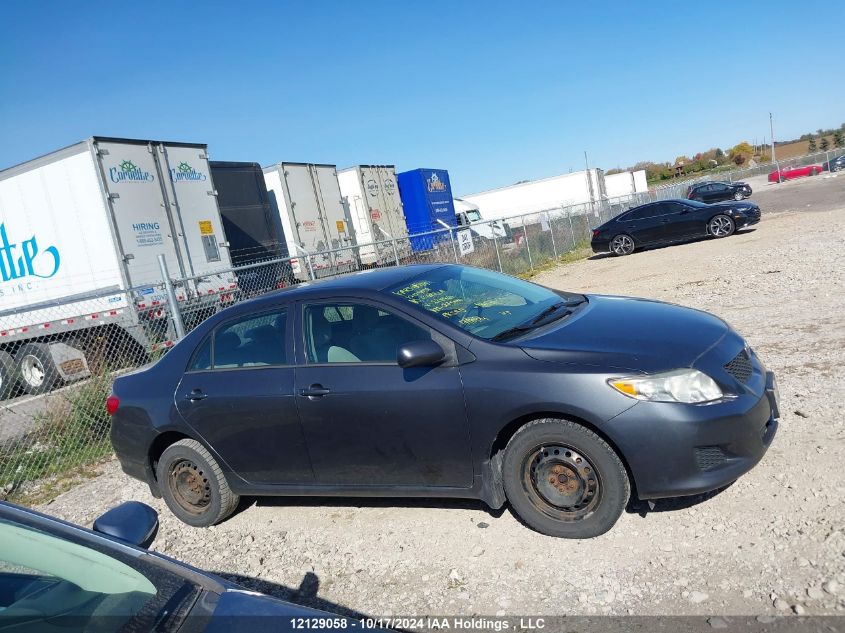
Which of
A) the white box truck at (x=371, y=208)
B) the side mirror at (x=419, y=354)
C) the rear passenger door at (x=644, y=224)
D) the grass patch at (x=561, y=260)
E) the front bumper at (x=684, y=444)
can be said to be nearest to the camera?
the front bumper at (x=684, y=444)

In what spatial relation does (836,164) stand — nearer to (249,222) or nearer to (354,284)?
(249,222)

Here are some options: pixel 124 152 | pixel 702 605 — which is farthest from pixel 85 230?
pixel 702 605

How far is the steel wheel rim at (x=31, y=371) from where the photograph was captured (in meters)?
11.5

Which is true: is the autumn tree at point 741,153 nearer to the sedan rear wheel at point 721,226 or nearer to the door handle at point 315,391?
the sedan rear wheel at point 721,226

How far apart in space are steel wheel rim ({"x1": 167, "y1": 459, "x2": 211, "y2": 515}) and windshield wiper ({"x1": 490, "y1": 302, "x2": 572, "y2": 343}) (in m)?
2.43

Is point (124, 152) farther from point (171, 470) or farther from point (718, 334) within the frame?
point (718, 334)

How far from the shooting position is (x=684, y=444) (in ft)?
11.4

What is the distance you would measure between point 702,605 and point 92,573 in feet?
8.32

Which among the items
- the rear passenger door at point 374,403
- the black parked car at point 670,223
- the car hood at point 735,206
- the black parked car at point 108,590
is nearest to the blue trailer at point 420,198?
the black parked car at point 670,223

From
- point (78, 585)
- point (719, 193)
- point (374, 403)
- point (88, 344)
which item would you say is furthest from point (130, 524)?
point (719, 193)

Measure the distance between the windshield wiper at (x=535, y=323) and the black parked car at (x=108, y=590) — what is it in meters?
2.32

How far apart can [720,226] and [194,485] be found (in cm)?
1750

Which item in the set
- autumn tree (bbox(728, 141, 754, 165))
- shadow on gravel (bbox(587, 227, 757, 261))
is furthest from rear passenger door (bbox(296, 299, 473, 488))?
autumn tree (bbox(728, 141, 754, 165))

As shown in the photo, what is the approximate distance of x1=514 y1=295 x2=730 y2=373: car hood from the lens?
3699mm
